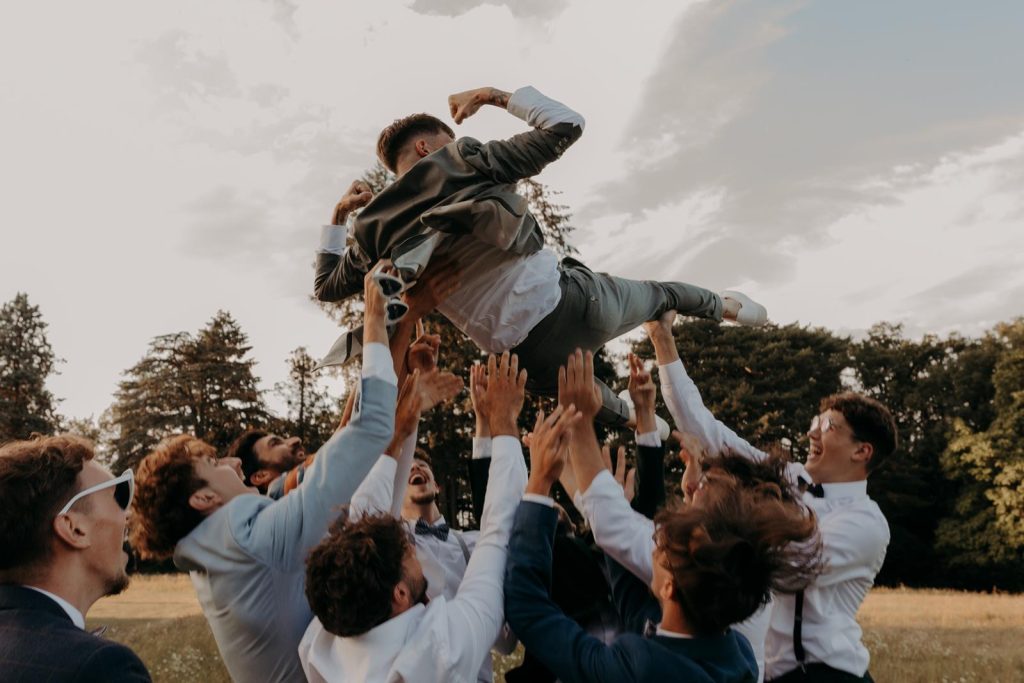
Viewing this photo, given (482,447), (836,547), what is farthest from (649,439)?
(836,547)

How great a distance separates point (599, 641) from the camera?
9.25 ft

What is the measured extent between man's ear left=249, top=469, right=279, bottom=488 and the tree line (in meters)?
24.1

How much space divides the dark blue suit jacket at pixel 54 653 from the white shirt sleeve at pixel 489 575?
1013 millimetres

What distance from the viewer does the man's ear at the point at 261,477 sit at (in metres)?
5.54

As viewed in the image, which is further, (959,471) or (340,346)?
(959,471)

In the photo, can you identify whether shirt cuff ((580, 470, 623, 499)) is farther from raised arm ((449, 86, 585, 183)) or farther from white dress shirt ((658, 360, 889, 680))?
raised arm ((449, 86, 585, 183))

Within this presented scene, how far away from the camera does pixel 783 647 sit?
3740 millimetres

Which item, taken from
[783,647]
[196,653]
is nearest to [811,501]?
[783,647]

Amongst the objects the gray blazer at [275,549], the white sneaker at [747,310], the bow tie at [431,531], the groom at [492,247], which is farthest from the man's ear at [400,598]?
the white sneaker at [747,310]

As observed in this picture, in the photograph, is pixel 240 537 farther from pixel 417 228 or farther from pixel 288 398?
pixel 288 398

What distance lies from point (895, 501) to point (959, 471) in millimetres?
3378

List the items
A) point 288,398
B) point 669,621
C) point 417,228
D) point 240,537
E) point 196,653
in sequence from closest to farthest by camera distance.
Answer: point 669,621 → point 240,537 → point 417,228 → point 196,653 → point 288,398

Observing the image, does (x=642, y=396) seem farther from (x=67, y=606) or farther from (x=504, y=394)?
(x=67, y=606)

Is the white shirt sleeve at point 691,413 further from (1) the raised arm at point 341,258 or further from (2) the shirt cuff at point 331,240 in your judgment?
(2) the shirt cuff at point 331,240
